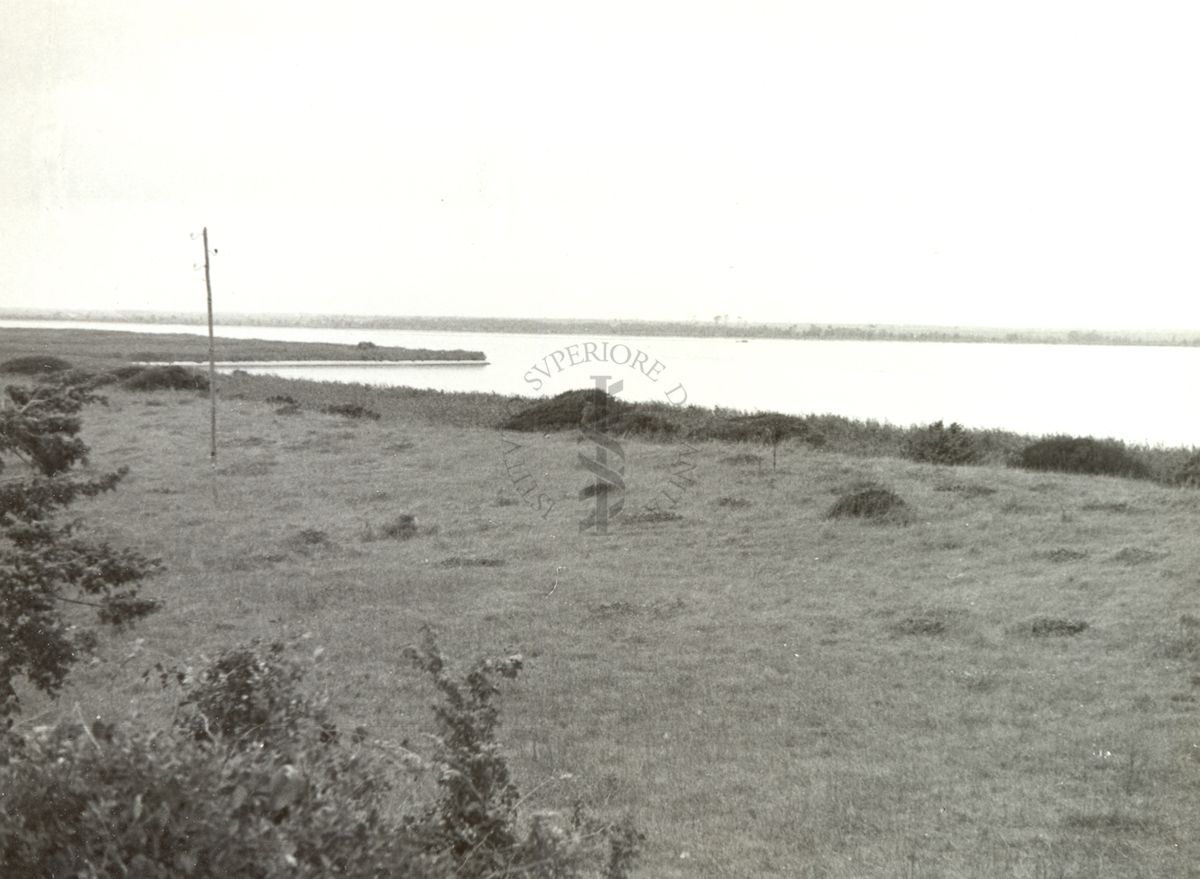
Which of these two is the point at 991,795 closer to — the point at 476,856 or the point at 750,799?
the point at 750,799

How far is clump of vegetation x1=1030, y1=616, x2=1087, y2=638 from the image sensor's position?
45.8ft

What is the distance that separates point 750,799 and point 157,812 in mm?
6619

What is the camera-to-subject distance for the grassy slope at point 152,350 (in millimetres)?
54469

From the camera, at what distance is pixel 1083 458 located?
27719 millimetres

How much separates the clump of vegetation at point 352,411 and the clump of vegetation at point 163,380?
731 cm

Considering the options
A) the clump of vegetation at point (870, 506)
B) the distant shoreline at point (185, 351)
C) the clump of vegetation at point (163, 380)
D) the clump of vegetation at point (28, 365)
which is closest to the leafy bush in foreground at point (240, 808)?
the clump of vegetation at point (870, 506)

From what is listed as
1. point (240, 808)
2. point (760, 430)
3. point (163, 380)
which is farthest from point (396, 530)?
point (163, 380)

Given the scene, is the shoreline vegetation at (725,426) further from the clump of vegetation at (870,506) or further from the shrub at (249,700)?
the shrub at (249,700)

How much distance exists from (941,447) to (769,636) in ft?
58.7

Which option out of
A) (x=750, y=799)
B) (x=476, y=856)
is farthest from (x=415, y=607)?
(x=476, y=856)

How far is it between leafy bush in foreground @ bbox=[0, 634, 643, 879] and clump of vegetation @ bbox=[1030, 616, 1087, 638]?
11.2m

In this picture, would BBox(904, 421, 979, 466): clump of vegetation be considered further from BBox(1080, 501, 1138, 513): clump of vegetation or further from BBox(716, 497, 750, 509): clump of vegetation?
BBox(716, 497, 750, 509): clump of vegetation

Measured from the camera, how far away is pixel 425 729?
33.6 feet

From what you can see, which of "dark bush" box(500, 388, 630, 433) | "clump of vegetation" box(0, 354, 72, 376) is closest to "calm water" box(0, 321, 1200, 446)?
"dark bush" box(500, 388, 630, 433)
